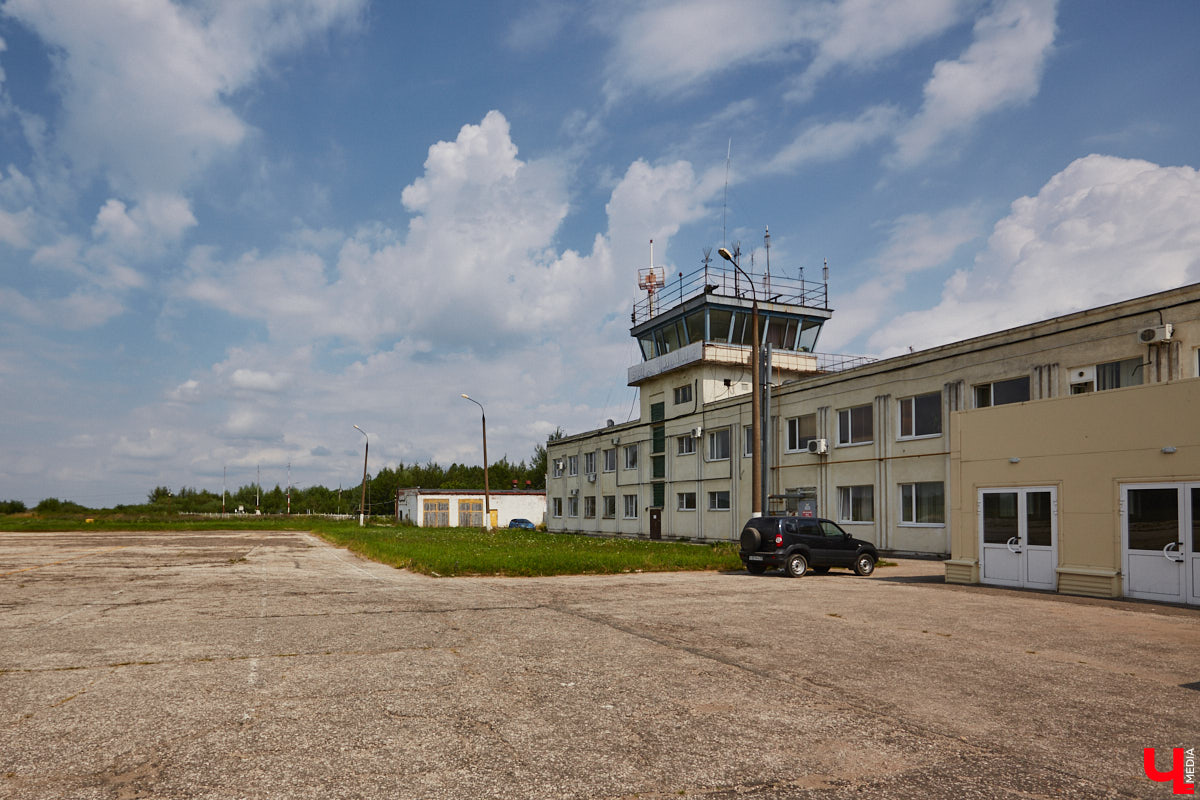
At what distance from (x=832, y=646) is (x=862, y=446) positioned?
23.0 metres

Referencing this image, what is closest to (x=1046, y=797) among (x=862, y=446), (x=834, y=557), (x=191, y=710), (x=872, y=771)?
(x=872, y=771)

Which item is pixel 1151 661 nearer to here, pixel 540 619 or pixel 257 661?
pixel 540 619

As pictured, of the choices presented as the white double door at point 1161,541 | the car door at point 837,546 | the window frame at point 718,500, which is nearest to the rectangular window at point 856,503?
the window frame at point 718,500

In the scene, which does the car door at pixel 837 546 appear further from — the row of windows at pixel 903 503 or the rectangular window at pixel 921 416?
the rectangular window at pixel 921 416

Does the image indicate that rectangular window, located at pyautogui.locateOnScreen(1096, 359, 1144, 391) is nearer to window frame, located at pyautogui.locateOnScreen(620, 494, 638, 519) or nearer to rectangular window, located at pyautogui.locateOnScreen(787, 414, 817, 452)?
rectangular window, located at pyautogui.locateOnScreen(787, 414, 817, 452)

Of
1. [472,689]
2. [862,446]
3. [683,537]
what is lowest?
[683,537]

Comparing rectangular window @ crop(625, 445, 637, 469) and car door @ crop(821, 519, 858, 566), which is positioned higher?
rectangular window @ crop(625, 445, 637, 469)

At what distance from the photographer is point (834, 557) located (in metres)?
21.7

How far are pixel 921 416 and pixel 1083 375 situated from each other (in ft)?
22.6

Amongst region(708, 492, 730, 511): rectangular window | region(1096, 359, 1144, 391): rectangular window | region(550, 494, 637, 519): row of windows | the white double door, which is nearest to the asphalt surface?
the white double door

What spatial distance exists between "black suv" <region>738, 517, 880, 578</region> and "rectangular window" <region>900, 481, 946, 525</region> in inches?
265

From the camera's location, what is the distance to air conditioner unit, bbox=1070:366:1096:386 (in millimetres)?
22050

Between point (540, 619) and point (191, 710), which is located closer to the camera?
point (191, 710)

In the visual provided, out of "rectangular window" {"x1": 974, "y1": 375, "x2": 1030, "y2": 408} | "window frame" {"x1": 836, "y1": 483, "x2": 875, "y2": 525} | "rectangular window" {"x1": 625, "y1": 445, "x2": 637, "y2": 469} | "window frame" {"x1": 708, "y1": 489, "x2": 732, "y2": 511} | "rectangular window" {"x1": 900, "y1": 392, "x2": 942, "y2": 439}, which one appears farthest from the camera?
"rectangular window" {"x1": 625, "y1": 445, "x2": 637, "y2": 469}
